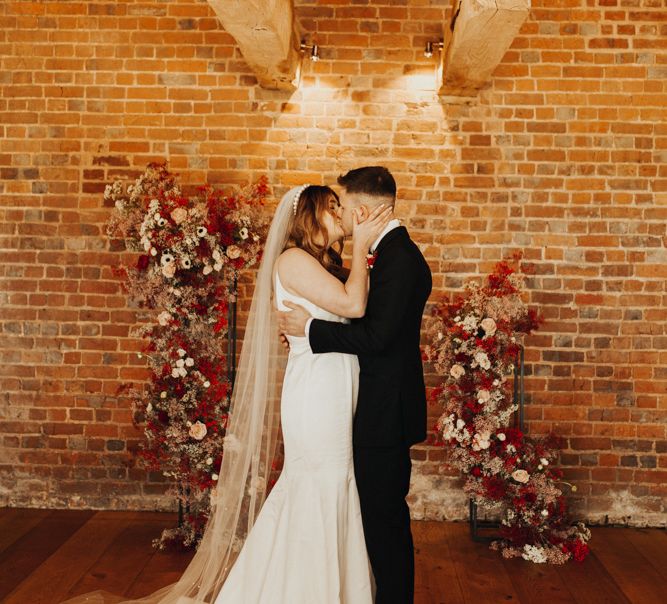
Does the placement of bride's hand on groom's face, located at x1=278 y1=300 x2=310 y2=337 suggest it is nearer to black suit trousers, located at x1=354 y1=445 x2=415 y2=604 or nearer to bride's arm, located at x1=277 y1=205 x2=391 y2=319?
bride's arm, located at x1=277 y1=205 x2=391 y2=319

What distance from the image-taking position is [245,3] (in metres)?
2.85

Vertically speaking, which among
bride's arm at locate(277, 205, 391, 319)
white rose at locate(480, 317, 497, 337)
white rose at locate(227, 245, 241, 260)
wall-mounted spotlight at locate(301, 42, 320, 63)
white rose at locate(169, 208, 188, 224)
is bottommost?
white rose at locate(480, 317, 497, 337)

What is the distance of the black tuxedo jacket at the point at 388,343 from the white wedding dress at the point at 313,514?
0.10 meters

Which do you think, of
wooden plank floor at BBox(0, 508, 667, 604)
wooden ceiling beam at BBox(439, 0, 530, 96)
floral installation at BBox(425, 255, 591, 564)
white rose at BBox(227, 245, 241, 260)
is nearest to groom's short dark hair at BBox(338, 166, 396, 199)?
wooden ceiling beam at BBox(439, 0, 530, 96)

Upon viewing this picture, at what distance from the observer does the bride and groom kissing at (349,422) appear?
8.25 feet

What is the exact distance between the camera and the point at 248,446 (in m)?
2.90

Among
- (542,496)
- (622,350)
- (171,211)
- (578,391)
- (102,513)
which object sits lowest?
(102,513)

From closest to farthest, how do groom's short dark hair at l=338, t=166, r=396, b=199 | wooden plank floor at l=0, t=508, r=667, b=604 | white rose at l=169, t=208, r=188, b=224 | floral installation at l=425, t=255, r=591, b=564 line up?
1. groom's short dark hair at l=338, t=166, r=396, b=199
2. wooden plank floor at l=0, t=508, r=667, b=604
3. white rose at l=169, t=208, r=188, b=224
4. floral installation at l=425, t=255, r=591, b=564

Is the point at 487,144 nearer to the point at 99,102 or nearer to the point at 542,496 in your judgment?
the point at 542,496

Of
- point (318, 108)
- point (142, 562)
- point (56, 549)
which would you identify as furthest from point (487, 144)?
point (56, 549)

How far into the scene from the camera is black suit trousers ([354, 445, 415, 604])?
2559 millimetres

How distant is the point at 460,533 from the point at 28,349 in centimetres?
299

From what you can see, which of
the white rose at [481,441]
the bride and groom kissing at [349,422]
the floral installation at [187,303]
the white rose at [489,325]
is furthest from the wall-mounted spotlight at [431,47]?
the white rose at [481,441]

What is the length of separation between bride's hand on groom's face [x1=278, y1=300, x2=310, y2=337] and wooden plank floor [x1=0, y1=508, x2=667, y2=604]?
1491 mm
